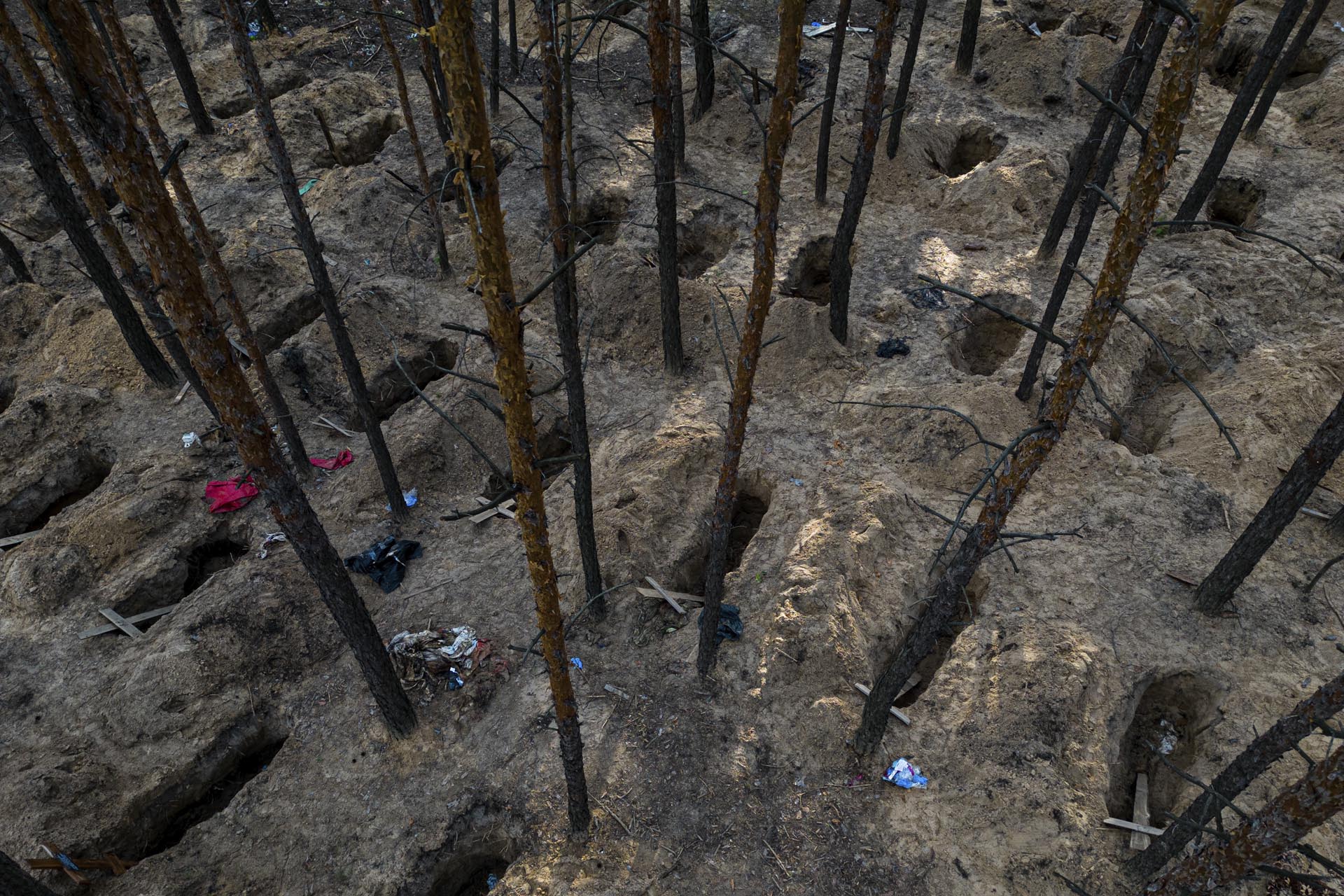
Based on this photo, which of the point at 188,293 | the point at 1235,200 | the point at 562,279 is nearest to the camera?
the point at 188,293

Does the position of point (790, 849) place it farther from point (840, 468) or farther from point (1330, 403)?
point (1330, 403)

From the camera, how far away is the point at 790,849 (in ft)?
21.9

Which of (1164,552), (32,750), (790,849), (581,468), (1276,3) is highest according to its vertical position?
(1276,3)

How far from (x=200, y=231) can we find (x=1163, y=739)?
13.5 metres

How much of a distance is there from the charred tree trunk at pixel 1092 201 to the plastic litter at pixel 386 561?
9.24 meters

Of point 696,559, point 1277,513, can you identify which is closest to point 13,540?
point 696,559

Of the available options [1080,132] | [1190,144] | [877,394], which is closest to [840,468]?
[877,394]

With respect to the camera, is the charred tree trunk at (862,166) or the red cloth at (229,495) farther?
the red cloth at (229,495)

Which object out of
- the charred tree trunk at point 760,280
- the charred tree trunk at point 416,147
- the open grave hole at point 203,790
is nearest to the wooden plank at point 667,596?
the charred tree trunk at point 760,280

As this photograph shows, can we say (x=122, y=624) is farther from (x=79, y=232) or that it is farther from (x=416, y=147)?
(x=416, y=147)

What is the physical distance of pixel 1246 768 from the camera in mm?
5309

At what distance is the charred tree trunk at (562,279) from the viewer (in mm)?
5535

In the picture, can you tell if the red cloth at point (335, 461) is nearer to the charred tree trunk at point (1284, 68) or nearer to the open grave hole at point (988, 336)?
the open grave hole at point (988, 336)

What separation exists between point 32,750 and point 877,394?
12.4m
